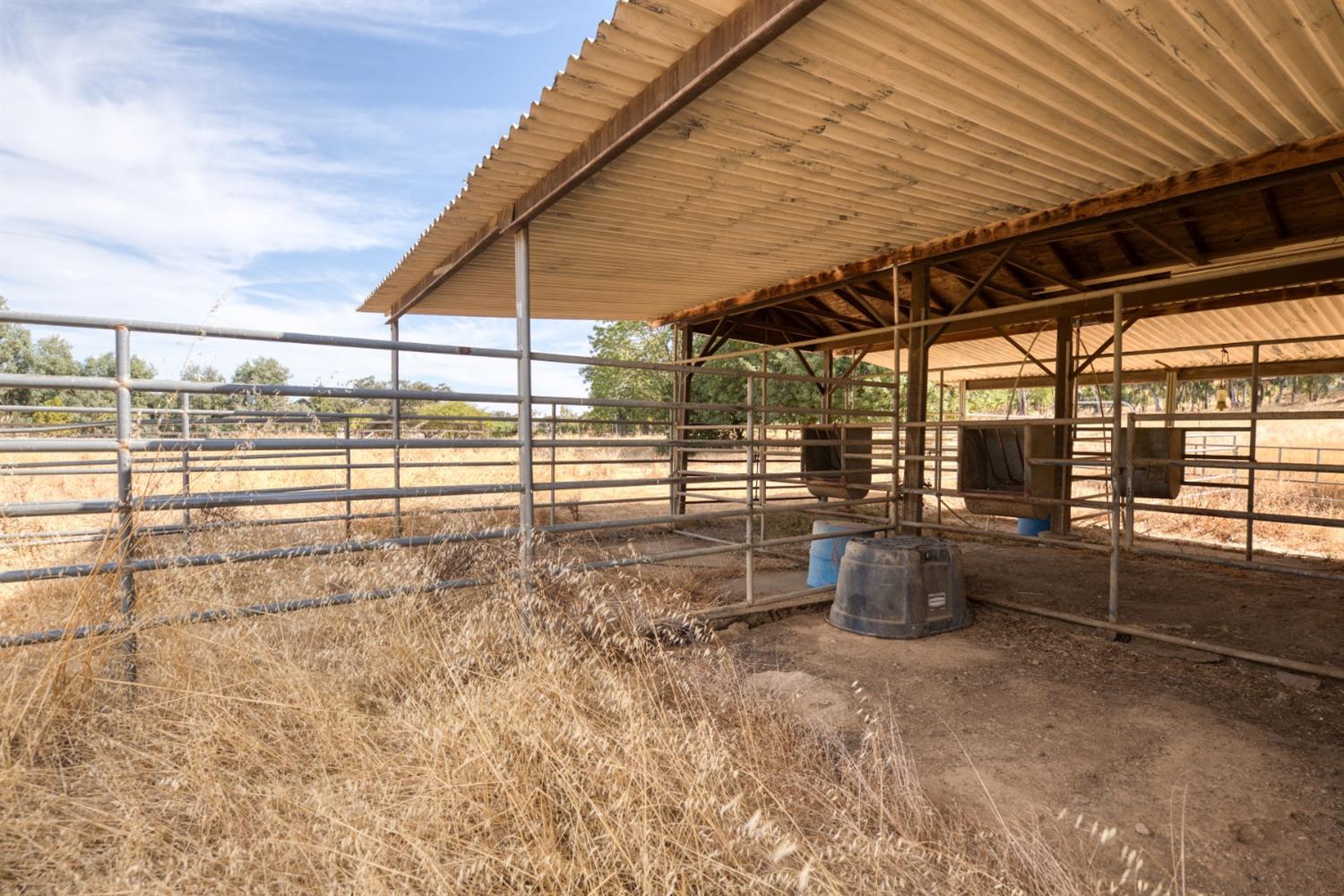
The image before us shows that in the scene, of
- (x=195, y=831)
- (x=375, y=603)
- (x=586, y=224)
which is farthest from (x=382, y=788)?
(x=586, y=224)

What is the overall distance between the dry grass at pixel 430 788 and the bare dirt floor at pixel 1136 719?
38 centimetres

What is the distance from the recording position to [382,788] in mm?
1735

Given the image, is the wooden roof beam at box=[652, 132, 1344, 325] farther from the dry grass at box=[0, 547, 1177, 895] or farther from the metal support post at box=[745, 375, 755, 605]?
the dry grass at box=[0, 547, 1177, 895]

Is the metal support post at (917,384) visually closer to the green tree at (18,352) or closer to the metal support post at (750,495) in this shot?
the metal support post at (750,495)

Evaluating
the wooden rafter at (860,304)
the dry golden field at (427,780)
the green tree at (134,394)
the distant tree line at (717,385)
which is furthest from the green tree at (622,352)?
the dry golden field at (427,780)

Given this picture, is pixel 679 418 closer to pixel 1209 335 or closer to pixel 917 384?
pixel 917 384

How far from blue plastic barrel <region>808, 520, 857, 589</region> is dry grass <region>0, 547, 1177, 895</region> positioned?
222cm

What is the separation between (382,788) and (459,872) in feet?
1.38

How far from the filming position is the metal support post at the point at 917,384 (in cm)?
496

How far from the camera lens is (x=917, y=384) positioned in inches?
197

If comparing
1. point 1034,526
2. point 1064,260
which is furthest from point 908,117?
point 1034,526

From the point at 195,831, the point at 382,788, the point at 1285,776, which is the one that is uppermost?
the point at 382,788

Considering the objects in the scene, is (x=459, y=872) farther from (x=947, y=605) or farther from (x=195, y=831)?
(x=947, y=605)

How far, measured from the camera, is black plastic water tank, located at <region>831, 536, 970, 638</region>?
3.79 m
